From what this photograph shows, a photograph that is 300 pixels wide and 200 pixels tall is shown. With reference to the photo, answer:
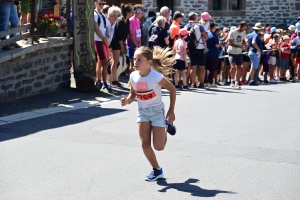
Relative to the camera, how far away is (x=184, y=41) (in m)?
15.7

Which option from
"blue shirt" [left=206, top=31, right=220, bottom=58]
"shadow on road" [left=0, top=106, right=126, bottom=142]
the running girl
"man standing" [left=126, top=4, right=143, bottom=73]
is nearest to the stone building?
"blue shirt" [left=206, top=31, right=220, bottom=58]

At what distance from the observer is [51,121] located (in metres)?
10.8

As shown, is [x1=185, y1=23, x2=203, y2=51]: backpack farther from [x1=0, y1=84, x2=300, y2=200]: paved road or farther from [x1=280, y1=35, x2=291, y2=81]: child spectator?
[x1=280, y1=35, x2=291, y2=81]: child spectator

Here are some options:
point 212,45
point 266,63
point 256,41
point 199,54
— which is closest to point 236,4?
point 266,63

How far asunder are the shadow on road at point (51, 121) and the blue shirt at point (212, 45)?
5434 mm

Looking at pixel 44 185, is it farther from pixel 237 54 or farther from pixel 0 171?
pixel 237 54

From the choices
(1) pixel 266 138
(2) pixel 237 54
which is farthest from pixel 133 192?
(2) pixel 237 54

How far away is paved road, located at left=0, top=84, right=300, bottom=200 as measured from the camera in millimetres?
6781

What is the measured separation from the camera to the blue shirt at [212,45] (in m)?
17.0

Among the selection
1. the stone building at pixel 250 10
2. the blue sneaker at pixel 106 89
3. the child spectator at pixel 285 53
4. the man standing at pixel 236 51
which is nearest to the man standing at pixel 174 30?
the man standing at pixel 236 51

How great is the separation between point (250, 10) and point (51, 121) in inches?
858

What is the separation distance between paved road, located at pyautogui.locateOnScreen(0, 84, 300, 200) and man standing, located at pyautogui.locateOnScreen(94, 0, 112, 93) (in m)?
1.82

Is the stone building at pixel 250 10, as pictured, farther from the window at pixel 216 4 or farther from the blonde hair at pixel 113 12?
the blonde hair at pixel 113 12

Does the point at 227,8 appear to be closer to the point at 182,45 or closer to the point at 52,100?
the point at 182,45
